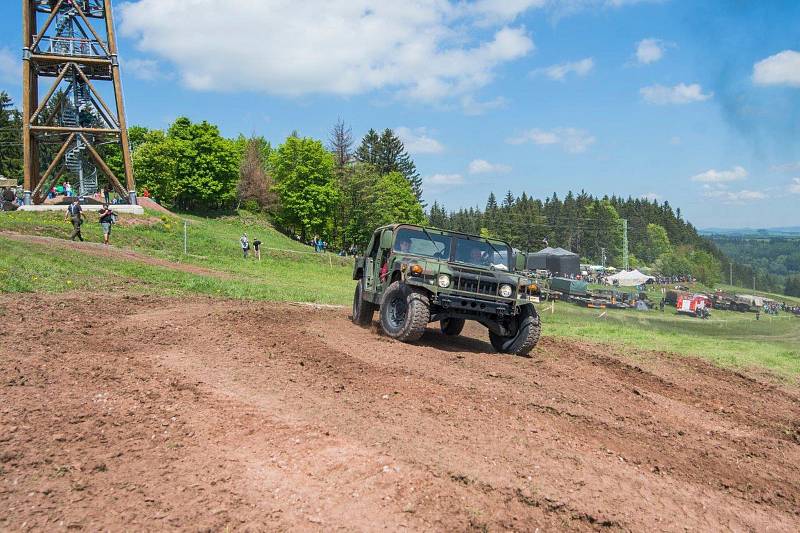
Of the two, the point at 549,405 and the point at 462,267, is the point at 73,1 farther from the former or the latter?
the point at 549,405

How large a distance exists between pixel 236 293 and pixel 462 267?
9828 millimetres

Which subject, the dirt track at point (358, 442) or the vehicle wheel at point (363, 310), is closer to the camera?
the dirt track at point (358, 442)

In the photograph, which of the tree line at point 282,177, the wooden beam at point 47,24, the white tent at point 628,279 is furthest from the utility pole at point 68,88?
the white tent at point 628,279

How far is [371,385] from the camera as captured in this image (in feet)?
22.0

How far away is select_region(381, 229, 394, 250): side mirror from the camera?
36.7 ft

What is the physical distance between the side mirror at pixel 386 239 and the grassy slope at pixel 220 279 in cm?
653

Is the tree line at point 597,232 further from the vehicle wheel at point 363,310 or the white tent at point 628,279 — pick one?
the vehicle wheel at point 363,310

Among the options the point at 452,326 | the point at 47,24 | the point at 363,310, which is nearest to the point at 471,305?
the point at 452,326

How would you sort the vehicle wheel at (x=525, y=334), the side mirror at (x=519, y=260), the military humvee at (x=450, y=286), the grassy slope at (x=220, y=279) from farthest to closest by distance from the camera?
the grassy slope at (x=220, y=279)
the side mirror at (x=519, y=260)
the vehicle wheel at (x=525, y=334)
the military humvee at (x=450, y=286)

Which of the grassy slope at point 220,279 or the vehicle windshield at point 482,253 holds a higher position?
the vehicle windshield at point 482,253

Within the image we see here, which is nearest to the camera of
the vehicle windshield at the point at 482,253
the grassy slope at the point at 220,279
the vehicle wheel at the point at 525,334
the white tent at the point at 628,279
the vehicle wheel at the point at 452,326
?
the vehicle wheel at the point at 525,334

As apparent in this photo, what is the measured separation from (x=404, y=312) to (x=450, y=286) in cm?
94

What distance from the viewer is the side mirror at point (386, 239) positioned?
1120cm

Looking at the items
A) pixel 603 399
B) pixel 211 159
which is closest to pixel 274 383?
pixel 603 399
